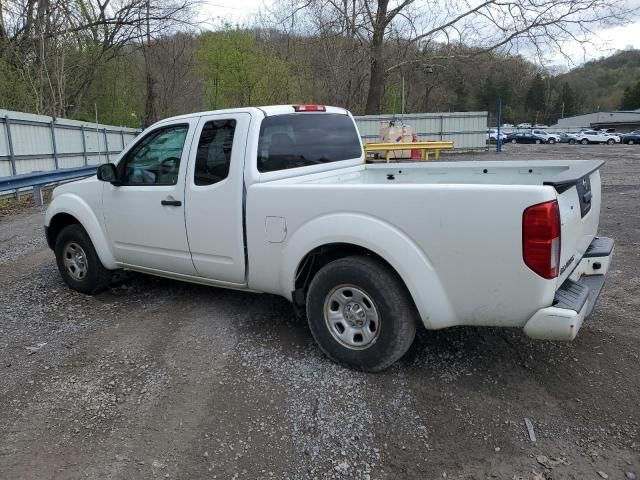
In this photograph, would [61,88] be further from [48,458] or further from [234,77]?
[48,458]

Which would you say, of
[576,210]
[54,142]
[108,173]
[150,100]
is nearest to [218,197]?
[108,173]

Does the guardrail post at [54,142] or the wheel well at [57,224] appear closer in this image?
the wheel well at [57,224]

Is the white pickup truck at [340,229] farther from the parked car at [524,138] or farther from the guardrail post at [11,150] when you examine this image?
the parked car at [524,138]

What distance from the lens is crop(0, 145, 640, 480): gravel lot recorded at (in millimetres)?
2814

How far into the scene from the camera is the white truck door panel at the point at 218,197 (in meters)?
4.19

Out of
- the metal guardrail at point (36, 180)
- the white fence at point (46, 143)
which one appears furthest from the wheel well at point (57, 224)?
the white fence at point (46, 143)

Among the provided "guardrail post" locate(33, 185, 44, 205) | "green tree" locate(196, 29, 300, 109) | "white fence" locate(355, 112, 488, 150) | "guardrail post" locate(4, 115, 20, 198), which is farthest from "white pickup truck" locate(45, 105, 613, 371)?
"green tree" locate(196, 29, 300, 109)

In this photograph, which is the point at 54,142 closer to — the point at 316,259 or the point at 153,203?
the point at 153,203

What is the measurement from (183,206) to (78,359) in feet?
4.79

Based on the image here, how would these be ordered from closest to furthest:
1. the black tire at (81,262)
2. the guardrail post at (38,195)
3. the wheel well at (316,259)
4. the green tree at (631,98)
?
the wheel well at (316,259) → the black tire at (81,262) → the guardrail post at (38,195) → the green tree at (631,98)

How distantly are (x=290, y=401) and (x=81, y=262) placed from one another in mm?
3266

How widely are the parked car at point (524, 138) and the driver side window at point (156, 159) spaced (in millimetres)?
62386

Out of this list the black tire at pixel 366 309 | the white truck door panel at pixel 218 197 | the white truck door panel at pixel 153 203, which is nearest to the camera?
the black tire at pixel 366 309

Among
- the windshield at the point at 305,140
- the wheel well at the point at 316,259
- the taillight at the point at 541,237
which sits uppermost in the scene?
the windshield at the point at 305,140
